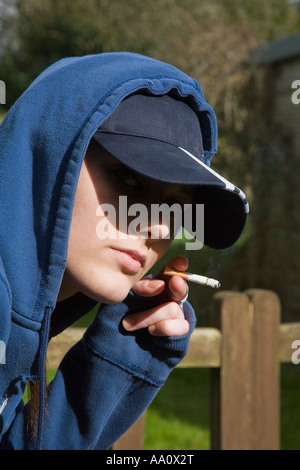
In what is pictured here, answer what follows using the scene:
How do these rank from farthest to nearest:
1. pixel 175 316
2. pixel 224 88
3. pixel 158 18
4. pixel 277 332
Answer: pixel 158 18
pixel 224 88
pixel 277 332
pixel 175 316

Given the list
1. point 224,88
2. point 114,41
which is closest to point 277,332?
point 224,88

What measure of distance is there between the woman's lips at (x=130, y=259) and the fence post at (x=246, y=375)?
1062 mm

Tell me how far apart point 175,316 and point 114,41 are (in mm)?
8824

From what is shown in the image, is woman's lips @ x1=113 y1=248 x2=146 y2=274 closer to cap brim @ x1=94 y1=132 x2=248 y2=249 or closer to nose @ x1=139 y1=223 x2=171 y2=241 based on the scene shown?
nose @ x1=139 y1=223 x2=171 y2=241

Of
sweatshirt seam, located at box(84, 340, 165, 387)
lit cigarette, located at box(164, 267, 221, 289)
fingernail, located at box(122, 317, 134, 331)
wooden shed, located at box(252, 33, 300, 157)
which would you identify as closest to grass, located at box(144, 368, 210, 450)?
sweatshirt seam, located at box(84, 340, 165, 387)

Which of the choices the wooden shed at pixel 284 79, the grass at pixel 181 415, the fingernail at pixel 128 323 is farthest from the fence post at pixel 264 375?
the wooden shed at pixel 284 79

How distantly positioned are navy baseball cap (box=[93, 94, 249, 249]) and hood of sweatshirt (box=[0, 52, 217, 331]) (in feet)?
0.10

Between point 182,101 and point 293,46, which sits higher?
point 293,46

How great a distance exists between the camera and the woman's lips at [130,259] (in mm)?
1270

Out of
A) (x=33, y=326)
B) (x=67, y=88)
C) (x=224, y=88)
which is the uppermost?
(x=224, y=88)

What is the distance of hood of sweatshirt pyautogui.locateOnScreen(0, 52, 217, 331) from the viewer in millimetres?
1223

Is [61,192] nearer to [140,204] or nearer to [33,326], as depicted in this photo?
[140,204]

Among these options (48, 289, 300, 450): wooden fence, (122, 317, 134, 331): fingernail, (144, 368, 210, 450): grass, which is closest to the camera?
(122, 317, 134, 331): fingernail

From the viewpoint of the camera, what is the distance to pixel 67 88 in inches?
50.3
